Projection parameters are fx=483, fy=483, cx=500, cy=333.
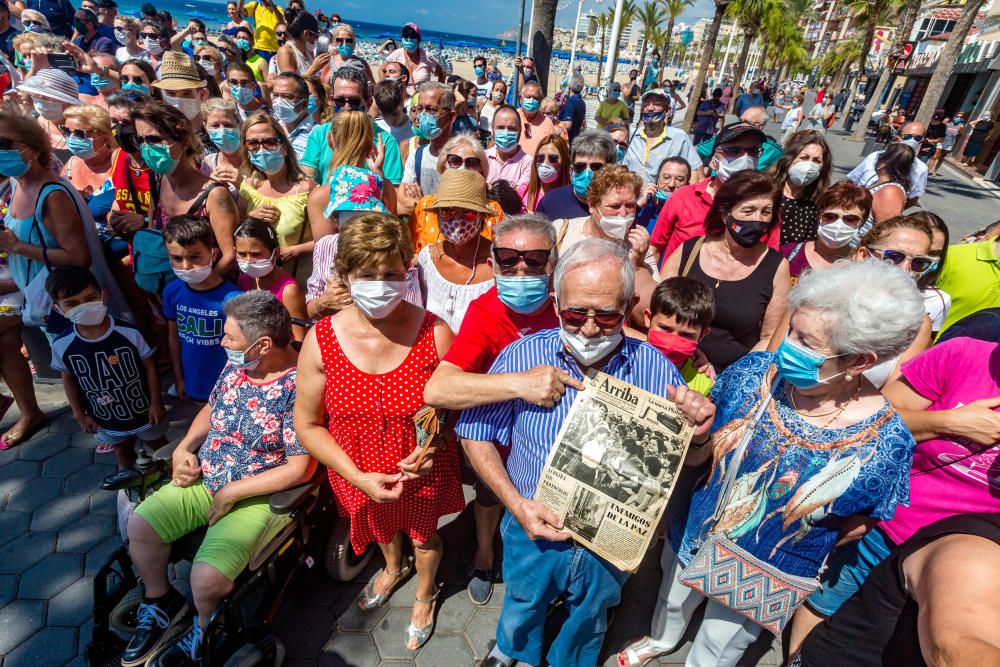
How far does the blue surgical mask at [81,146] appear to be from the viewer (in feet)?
13.7

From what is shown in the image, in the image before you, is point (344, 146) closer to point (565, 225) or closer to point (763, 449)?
point (565, 225)

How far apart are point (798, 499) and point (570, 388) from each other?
95 cm

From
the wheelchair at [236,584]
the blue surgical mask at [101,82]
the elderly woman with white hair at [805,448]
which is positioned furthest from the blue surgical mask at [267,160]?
the blue surgical mask at [101,82]

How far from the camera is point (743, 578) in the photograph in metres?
1.98

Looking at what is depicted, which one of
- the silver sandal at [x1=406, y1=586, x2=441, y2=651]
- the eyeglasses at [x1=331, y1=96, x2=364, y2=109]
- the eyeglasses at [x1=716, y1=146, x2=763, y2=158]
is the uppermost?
the eyeglasses at [x1=331, y1=96, x2=364, y2=109]

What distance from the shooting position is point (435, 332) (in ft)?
7.79

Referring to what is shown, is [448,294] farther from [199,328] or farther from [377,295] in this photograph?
[199,328]

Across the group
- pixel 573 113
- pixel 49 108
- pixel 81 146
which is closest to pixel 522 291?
pixel 81 146

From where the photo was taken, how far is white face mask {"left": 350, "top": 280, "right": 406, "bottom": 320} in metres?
2.13

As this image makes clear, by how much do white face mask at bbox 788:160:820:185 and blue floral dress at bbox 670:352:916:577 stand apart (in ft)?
8.98

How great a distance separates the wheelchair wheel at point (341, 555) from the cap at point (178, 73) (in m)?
5.14

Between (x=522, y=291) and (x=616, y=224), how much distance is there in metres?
1.12

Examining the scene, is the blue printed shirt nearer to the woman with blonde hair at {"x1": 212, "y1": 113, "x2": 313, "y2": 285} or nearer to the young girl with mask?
the young girl with mask

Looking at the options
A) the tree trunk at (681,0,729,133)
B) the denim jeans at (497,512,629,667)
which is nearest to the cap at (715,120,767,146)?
the denim jeans at (497,512,629,667)
